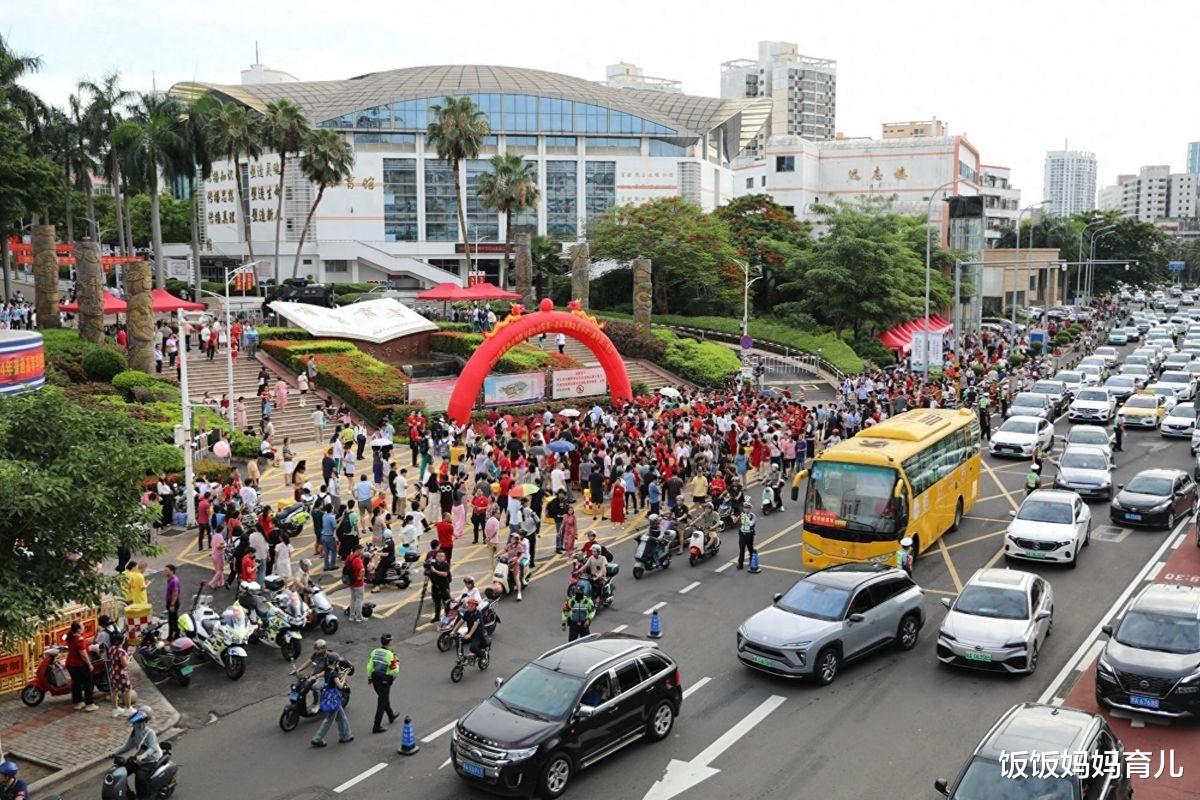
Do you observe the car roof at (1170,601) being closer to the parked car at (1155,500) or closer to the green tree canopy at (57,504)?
the parked car at (1155,500)

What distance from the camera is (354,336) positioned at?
Answer: 150 ft

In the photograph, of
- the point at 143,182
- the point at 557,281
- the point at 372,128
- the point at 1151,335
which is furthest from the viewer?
the point at 372,128

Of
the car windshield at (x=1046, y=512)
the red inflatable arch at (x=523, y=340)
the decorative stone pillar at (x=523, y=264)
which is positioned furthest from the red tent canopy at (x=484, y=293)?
the car windshield at (x=1046, y=512)

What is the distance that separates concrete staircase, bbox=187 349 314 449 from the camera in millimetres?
36094

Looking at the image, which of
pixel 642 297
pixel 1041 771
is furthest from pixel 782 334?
pixel 1041 771

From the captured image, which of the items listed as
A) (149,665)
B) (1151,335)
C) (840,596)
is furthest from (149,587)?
(1151,335)

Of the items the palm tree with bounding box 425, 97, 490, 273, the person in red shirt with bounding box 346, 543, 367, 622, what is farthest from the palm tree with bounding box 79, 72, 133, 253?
the person in red shirt with bounding box 346, 543, 367, 622

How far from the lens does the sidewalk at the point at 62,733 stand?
13.7 meters

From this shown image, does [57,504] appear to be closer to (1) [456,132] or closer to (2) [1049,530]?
(2) [1049,530]

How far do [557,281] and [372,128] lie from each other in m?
24.0

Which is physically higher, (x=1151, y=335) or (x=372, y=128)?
(x=372, y=128)

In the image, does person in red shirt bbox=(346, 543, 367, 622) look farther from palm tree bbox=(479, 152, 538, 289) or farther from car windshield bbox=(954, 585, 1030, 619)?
palm tree bbox=(479, 152, 538, 289)

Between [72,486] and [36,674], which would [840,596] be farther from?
[36,674]

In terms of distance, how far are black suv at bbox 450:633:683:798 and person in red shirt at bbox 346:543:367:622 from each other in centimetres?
579
